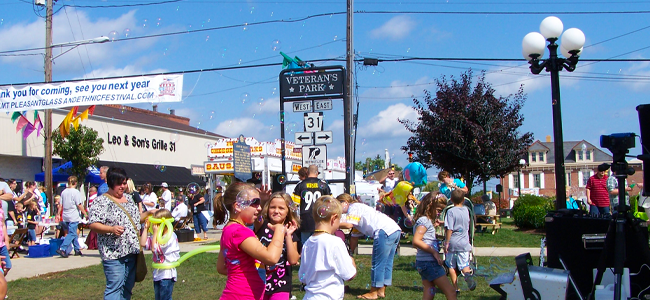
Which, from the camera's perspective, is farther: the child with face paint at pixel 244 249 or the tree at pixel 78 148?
the tree at pixel 78 148

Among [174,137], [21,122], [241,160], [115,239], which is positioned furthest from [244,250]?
[174,137]

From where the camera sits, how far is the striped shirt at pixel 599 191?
11.5 meters

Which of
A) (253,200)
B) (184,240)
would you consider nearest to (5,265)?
(253,200)

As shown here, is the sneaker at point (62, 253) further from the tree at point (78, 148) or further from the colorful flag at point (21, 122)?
the tree at point (78, 148)

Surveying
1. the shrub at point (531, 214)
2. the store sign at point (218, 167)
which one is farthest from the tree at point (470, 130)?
the store sign at point (218, 167)

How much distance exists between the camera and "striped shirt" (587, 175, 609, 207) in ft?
37.9

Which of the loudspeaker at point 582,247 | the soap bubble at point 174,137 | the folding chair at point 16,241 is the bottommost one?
the folding chair at point 16,241

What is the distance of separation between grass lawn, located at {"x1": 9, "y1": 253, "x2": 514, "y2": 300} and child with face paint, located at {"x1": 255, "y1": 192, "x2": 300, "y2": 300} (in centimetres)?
295

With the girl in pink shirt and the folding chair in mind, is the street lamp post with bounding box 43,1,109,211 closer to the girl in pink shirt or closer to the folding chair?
the folding chair

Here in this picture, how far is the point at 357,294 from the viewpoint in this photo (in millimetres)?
7234

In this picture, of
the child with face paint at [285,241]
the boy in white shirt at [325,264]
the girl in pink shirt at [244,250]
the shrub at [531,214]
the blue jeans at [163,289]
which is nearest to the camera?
the girl in pink shirt at [244,250]

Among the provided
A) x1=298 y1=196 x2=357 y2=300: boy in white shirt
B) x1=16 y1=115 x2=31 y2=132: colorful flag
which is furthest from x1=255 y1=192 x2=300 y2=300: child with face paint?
x1=16 y1=115 x2=31 y2=132: colorful flag

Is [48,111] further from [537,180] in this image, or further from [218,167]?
[537,180]

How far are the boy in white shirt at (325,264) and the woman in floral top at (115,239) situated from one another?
203 centimetres
